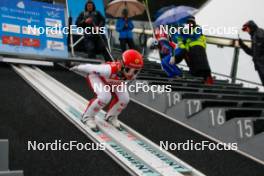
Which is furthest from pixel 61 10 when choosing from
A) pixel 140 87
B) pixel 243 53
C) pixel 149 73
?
pixel 243 53

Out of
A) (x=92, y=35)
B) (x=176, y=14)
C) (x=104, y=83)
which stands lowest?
(x=104, y=83)

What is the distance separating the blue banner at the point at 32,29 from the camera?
7.97 m

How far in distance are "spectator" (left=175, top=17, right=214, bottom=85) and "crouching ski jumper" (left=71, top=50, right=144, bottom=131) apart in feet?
7.95

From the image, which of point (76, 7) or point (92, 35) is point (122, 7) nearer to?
point (76, 7)

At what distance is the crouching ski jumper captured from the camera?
461cm

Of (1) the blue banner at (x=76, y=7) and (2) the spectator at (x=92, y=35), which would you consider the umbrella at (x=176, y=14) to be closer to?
(2) the spectator at (x=92, y=35)

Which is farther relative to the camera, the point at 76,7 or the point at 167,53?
the point at 76,7

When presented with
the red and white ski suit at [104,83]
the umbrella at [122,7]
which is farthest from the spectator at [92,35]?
the red and white ski suit at [104,83]

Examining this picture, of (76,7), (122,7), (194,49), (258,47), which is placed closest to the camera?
(258,47)

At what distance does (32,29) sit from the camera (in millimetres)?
8258

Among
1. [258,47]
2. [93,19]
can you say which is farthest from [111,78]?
[93,19]

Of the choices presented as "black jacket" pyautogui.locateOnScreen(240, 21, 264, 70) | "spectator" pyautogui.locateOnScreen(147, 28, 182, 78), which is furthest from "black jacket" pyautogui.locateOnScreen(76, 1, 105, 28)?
"black jacket" pyautogui.locateOnScreen(240, 21, 264, 70)

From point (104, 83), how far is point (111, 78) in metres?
0.11

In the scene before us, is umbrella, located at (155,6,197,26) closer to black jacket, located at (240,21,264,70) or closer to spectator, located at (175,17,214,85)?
spectator, located at (175,17,214,85)
